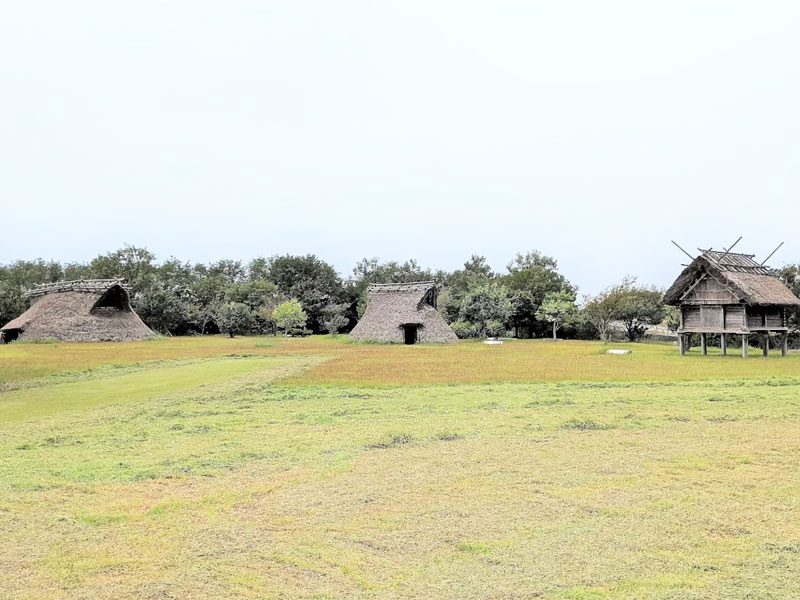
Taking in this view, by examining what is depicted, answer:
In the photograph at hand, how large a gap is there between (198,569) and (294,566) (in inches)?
25.1

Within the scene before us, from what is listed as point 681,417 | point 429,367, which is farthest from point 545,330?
point 681,417

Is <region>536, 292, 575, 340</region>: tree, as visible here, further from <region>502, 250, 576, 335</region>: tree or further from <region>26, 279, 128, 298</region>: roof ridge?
<region>26, 279, 128, 298</region>: roof ridge

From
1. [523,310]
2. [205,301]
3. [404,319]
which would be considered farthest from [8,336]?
[523,310]

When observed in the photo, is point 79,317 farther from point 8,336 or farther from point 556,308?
point 556,308

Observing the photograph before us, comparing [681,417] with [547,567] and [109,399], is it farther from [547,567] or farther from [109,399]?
[109,399]

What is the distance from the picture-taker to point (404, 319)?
4162 cm

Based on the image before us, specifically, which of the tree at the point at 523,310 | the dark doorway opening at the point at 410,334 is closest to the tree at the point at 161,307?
the dark doorway opening at the point at 410,334

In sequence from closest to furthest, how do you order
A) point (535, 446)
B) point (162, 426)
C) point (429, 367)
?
point (535, 446) → point (162, 426) → point (429, 367)

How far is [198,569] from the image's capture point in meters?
4.29

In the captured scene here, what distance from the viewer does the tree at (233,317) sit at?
53781mm

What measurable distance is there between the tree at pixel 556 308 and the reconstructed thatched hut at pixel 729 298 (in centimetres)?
1751

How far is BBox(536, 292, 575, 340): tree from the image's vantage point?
47.3m

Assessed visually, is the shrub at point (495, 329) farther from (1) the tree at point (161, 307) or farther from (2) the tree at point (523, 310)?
(1) the tree at point (161, 307)

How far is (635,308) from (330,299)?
28.2m
